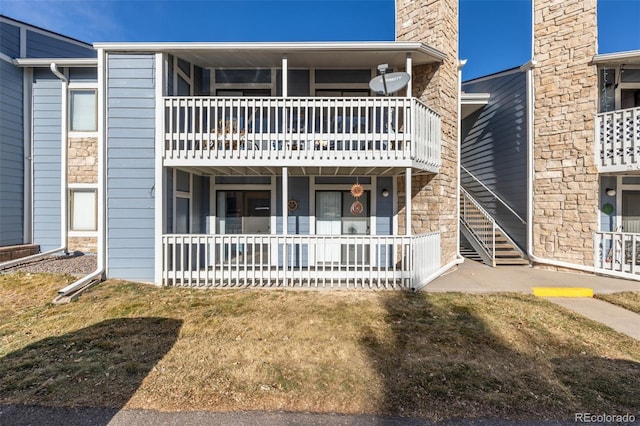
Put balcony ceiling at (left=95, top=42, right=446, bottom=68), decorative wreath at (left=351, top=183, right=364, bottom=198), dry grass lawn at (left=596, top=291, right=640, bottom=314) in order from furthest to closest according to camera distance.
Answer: decorative wreath at (left=351, top=183, right=364, bottom=198) < balcony ceiling at (left=95, top=42, right=446, bottom=68) < dry grass lawn at (left=596, top=291, right=640, bottom=314)

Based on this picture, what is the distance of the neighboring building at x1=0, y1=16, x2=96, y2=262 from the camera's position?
7.48 metres

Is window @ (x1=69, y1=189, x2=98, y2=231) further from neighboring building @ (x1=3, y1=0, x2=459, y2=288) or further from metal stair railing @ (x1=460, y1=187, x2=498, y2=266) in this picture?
metal stair railing @ (x1=460, y1=187, x2=498, y2=266)

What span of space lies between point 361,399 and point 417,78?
7285 mm

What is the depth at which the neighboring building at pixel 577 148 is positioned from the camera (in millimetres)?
6566

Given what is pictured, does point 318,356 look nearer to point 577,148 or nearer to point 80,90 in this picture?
point 577,148

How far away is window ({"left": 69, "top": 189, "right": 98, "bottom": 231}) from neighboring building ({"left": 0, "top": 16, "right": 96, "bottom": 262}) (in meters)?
0.46

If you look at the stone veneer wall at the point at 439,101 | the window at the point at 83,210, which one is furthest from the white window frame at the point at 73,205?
the stone veneer wall at the point at 439,101

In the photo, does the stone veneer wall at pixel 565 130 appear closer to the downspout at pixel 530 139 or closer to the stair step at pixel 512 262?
the downspout at pixel 530 139

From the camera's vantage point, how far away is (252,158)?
231 inches

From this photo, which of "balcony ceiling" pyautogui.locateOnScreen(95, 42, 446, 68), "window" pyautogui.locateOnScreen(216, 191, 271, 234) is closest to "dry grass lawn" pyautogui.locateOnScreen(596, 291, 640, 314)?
"balcony ceiling" pyautogui.locateOnScreen(95, 42, 446, 68)

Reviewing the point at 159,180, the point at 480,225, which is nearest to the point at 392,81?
the point at 480,225

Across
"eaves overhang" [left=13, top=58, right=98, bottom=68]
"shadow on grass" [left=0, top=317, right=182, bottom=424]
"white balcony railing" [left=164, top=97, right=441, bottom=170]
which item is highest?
"eaves overhang" [left=13, top=58, right=98, bottom=68]

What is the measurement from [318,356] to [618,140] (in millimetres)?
8610

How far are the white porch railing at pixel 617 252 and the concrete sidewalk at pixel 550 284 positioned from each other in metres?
0.32
